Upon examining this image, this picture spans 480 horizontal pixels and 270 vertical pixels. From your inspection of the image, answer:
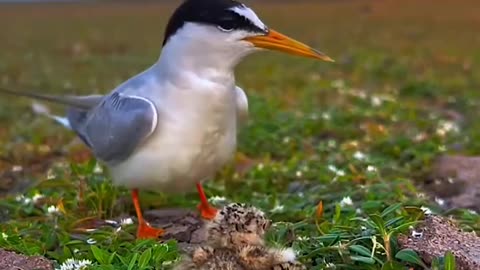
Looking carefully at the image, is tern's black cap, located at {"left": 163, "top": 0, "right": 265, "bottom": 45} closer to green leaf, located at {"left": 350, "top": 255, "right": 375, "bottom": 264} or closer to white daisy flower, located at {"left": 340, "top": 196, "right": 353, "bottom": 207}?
white daisy flower, located at {"left": 340, "top": 196, "right": 353, "bottom": 207}

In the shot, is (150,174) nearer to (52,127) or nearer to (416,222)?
(416,222)

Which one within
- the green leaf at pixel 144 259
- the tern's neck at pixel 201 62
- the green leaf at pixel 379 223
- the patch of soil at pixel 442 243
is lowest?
the green leaf at pixel 144 259

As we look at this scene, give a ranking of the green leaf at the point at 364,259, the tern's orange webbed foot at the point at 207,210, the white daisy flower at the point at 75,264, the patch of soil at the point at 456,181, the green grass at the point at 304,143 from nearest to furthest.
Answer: the green leaf at the point at 364,259, the white daisy flower at the point at 75,264, the green grass at the point at 304,143, the tern's orange webbed foot at the point at 207,210, the patch of soil at the point at 456,181

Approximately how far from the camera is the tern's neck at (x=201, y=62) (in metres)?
3.68

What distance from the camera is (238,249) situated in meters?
2.53

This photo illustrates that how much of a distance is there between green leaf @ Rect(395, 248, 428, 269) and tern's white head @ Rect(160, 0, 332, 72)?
120cm

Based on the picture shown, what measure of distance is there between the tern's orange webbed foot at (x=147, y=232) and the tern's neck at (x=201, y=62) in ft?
2.15

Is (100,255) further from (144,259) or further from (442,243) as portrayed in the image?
(442,243)

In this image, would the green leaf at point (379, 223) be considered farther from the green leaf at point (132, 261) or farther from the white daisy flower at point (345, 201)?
the white daisy flower at point (345, 201)

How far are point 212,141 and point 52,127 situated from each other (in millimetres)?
3609

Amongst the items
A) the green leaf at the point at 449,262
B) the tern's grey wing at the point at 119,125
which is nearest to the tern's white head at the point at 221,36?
the tern's grey wing at the point at 119,125

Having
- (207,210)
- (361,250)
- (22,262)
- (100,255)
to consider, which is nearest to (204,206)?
(207,210)

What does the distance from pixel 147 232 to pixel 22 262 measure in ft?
2.55

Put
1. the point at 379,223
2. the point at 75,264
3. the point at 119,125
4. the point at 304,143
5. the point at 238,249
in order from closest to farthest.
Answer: the point at 238,249 → the point at 379,223 → the point at 75,264 → the point at 119,125 → the point at 304,143
